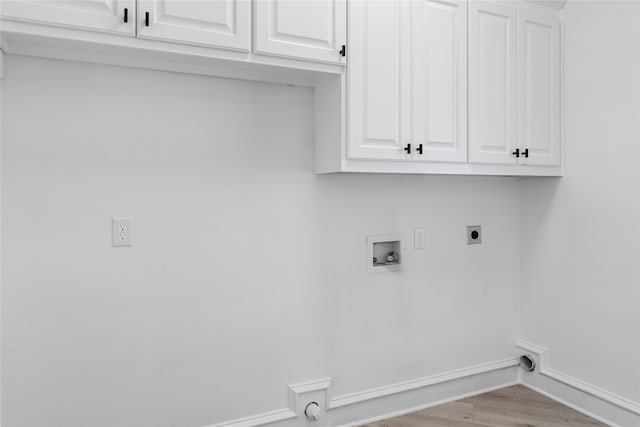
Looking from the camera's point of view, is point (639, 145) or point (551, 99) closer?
point (639, 145)

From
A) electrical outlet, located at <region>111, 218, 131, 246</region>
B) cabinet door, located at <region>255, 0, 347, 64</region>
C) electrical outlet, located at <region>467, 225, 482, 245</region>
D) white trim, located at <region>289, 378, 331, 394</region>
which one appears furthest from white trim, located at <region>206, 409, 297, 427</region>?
cabinet door, located at <region>255, 0, 347, 64</region>

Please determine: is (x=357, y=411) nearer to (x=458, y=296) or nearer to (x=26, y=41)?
(x=458, y=296)

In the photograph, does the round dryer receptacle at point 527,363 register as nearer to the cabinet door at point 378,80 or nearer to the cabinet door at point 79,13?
the cabinet door at point 378,80

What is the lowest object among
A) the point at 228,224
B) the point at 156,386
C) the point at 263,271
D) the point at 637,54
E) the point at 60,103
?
the point at 156,386

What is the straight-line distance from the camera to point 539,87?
7.66 ft

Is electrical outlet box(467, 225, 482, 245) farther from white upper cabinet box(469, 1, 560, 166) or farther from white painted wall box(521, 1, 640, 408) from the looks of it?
white upper cabinet box(469, 1, 560, 166)

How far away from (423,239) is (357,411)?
0.93 meters

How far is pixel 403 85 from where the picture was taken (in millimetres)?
1975

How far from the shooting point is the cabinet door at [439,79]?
201 centimetres

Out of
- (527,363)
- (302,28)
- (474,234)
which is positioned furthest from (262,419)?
(302,28)

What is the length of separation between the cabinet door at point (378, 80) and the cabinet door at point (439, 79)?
6 cm

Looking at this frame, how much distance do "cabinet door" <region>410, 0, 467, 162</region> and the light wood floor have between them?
1.28 metres

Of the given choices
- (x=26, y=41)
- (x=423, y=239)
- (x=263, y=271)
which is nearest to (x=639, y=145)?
(x=423, y=239)

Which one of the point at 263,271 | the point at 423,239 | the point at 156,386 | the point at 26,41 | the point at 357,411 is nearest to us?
the point at 26,41
